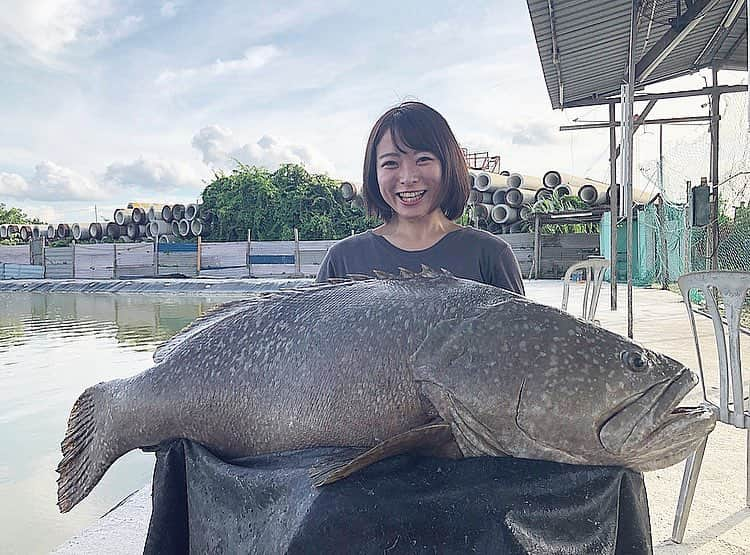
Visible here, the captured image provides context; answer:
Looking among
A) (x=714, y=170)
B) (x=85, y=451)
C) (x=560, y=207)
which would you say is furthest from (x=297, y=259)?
(x=85, y=451)

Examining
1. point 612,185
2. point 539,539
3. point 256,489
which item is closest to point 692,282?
point 539,539

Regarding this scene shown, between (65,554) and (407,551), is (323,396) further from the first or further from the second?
(65,554)

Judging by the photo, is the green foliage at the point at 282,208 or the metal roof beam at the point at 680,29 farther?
the green foliage at the point at 282,208

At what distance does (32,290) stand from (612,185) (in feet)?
55.2

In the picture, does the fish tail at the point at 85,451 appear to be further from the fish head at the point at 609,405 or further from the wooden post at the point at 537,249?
the wooden post at the point at 537,249

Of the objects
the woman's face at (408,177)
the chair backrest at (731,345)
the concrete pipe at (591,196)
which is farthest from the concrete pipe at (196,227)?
the woman's face at (408,177)

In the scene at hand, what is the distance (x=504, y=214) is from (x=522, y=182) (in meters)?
1.19

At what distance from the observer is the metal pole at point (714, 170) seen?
886cm

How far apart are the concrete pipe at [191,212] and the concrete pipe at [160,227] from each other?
82cm

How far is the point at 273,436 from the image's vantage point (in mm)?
1541

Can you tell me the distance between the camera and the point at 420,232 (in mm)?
2219

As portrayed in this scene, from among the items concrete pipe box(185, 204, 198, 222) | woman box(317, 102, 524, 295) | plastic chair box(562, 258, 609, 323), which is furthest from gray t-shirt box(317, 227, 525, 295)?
concrete pipe box(185, 204, 198, 222)

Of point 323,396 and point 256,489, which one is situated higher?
point 323,396

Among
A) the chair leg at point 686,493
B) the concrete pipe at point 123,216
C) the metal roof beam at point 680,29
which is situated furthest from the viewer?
the concrete pipe at point 123,216
